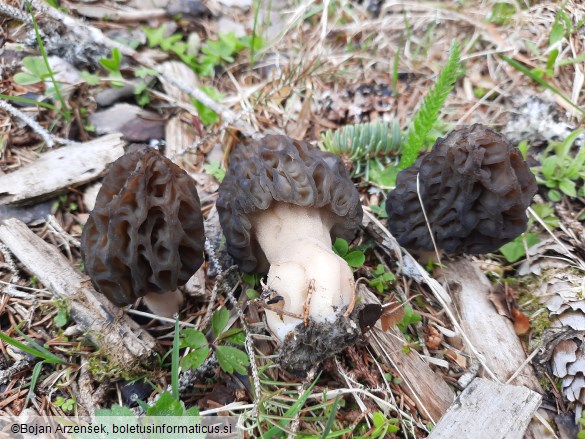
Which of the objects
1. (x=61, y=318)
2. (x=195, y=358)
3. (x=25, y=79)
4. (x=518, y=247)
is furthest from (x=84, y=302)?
(x=518, y=247)

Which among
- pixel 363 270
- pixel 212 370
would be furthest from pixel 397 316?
pixel 212 370

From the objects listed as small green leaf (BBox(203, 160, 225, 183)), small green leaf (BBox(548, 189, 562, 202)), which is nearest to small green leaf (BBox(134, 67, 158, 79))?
small green leaf (BBox(203, 160, 225, 183))

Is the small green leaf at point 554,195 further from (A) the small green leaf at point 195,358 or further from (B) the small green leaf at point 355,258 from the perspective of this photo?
(A) the small green leaf at point 195,358

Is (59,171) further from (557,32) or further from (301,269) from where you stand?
(557,32)

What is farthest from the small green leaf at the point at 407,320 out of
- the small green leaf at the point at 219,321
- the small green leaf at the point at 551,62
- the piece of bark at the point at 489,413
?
the small green leaf at the point at 551,62

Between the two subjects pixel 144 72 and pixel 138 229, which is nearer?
pixel 138 229

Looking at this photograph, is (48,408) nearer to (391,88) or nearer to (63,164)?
(63,164)
